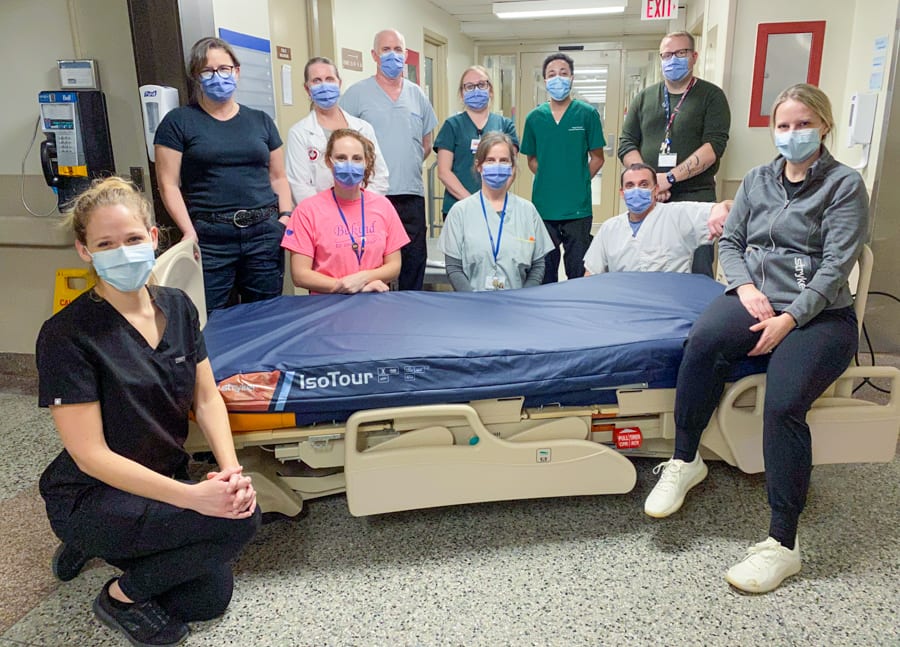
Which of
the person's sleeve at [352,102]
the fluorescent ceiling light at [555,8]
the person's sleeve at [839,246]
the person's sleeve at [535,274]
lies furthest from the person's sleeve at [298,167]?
the fluorescent ceiling light at [555,8]

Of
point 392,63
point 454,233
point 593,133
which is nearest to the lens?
point 454,233

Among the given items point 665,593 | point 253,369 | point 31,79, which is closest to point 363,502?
point 253,369

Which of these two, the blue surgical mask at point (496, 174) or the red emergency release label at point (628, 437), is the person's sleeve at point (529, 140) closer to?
the blue surgical mask at point (496, 174)

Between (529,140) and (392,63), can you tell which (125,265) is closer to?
(392,63)

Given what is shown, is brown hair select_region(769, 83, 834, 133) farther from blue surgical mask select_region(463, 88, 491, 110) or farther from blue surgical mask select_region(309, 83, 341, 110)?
blue surgical mask select_region(309, 83, 341, 110)

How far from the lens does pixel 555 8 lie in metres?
7.03

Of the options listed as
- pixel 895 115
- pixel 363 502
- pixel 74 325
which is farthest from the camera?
pixel 895 115

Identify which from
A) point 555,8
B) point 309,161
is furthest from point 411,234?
point 555,8

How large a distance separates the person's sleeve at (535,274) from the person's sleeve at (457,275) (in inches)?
10.1

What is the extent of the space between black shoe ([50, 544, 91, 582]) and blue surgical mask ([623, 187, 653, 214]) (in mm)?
2208

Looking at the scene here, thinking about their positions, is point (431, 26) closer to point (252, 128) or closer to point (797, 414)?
point (252, 128)

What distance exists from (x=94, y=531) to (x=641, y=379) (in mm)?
1478

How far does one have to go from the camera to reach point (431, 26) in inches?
277

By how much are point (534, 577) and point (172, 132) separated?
2.01m
